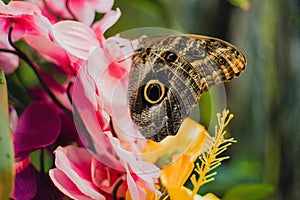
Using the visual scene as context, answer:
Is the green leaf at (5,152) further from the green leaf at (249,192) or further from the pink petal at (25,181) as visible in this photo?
the green leaf at (249,192)

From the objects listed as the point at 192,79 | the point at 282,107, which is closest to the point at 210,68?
the point at 192,79

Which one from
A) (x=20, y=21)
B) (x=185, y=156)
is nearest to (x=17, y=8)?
(x=20, y=21)

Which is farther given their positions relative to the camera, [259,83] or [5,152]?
[259,83]

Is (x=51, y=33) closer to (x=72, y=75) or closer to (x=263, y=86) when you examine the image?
(x=72, y=75)

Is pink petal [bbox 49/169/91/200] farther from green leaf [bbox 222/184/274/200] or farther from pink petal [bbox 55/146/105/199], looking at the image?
green leaf [bbox 222/184/274/200]

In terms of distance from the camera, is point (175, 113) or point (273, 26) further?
point (273, 26)

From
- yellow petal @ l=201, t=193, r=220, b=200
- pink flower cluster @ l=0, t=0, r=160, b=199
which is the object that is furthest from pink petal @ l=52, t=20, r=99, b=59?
yellow petal @ l=201, t=193, r=220, b=200

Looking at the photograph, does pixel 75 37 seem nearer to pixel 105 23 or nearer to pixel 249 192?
pixel 105 23
